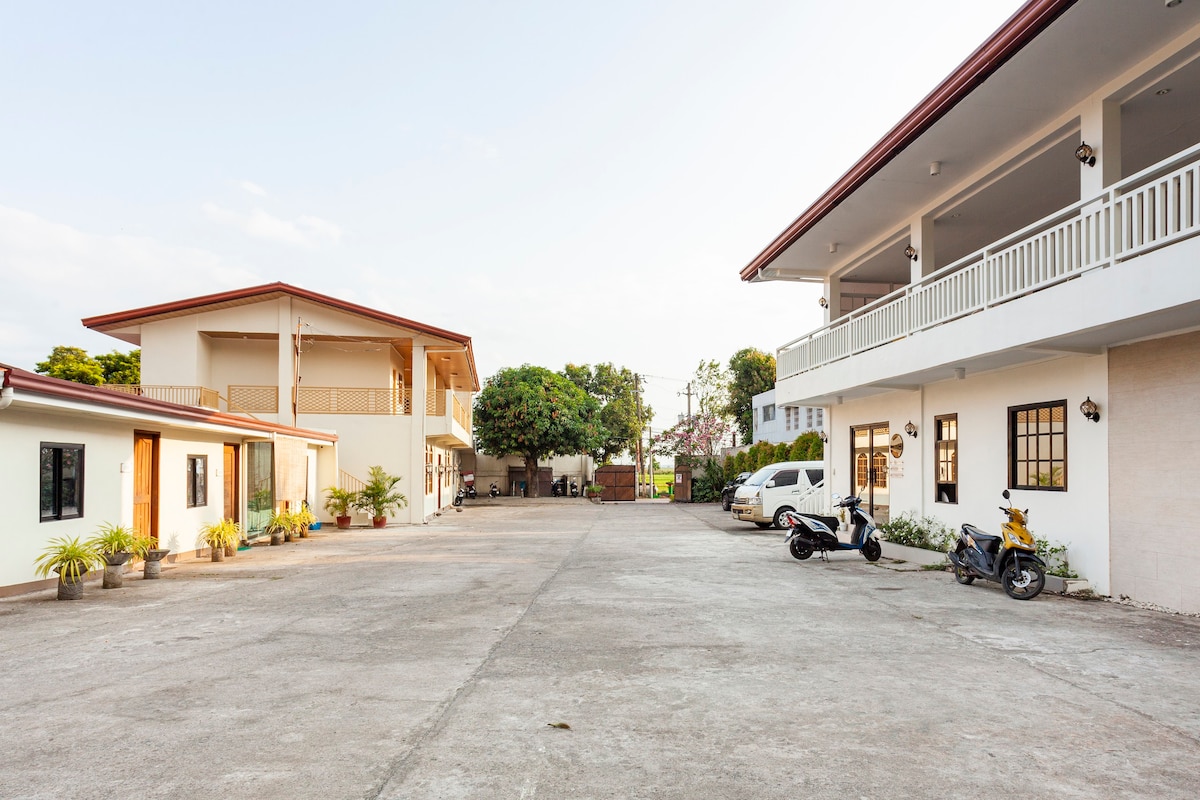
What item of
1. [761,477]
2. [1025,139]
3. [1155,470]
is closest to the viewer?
[1155,470]

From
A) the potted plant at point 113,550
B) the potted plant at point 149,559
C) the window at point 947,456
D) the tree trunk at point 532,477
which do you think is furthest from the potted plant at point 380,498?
the tree trunk at point 532,477

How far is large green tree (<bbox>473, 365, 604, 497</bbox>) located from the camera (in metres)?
44.6

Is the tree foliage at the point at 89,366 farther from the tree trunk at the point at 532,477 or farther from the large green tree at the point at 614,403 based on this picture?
the large green tree at the point at 614,403

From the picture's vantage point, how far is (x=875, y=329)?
46.9 ft

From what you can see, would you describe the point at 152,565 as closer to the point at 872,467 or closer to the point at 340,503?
the point at 340,503

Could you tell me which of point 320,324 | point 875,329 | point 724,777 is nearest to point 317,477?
point 320,324

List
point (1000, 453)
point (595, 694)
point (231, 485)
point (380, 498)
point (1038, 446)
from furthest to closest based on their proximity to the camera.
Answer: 1. point (380, 498)
2. point (231, 485)
3. point (1000, 453)
4. point (1038, 446)
5. point (595, 694)

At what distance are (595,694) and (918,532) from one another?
10.2 meters

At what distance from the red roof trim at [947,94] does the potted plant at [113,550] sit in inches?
464

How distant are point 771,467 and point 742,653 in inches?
639

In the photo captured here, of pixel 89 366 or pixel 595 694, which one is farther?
pixel 89 366

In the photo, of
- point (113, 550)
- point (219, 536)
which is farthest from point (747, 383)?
Result: point (113, 550)

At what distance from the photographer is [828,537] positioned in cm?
1388

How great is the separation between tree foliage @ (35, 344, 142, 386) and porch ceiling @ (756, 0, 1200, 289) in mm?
39545
